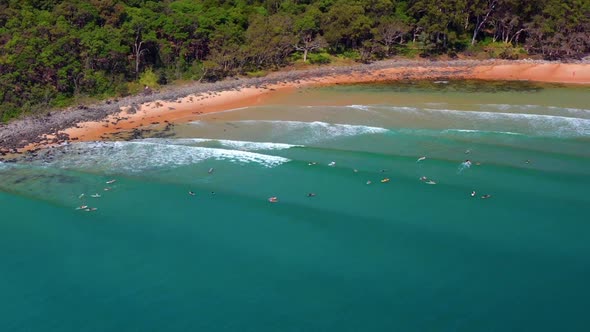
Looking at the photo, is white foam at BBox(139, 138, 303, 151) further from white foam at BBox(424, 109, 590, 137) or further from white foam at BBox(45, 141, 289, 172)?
white foam at BBox(424, 109, 590, 137)

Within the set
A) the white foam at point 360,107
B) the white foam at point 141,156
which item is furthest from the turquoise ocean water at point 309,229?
the white foam at point 360,107

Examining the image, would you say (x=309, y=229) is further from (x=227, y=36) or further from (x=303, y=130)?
(x=227, y=36)

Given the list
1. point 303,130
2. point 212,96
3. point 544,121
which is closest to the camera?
point 303,130

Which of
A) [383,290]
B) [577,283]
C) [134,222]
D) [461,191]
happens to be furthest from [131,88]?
[577,283]

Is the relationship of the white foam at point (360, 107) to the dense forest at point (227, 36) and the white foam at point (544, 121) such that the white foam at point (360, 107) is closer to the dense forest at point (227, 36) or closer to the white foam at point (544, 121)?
the white foam at point (544, 121)

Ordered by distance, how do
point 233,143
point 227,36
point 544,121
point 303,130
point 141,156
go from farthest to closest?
point 227,36 < point 544,121 < point 303,130 < point 233,143 < point 141,156

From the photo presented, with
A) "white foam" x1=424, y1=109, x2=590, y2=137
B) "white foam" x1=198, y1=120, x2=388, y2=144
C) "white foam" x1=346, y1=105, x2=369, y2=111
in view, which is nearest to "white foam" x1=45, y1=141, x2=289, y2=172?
"white foam" x1=198, y1=120, x2=388, y2=144

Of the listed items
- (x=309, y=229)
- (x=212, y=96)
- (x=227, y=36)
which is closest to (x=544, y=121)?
(x=309, y=229)
